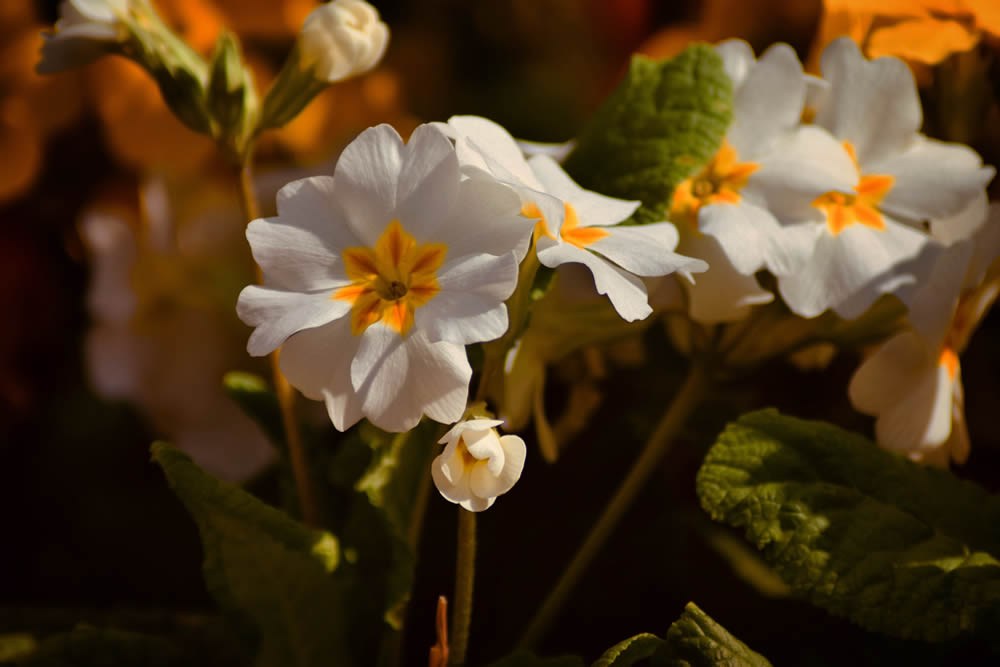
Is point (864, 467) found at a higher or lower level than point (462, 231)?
lower

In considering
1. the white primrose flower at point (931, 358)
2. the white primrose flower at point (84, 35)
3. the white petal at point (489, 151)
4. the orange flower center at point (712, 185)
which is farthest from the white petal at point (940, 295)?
the white primrose flower at point (84, 35)

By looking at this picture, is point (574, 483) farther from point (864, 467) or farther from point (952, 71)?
point (952, 71)

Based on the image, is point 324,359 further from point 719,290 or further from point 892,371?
point 892,371

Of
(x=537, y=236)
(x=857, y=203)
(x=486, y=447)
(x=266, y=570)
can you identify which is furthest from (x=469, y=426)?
(x=857, y=203)

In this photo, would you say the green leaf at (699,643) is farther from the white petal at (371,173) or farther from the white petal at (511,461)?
the white petal at (371,173)

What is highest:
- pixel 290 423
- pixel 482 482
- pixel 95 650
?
pixel 482 482

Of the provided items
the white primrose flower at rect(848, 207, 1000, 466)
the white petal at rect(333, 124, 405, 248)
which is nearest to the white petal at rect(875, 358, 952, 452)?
the white primrose flower at rect(848, 207, 1000, 466)

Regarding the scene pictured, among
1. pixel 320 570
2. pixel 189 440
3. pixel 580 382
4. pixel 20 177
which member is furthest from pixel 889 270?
pixel 20 177
